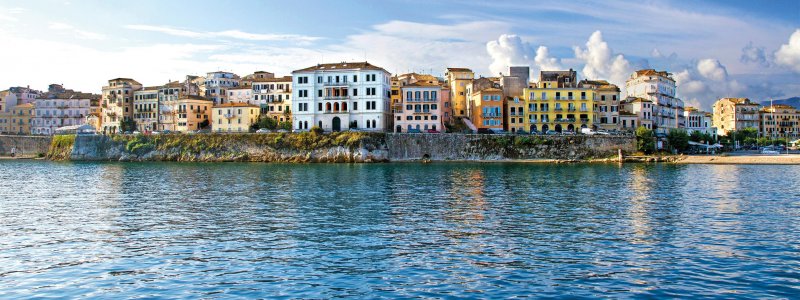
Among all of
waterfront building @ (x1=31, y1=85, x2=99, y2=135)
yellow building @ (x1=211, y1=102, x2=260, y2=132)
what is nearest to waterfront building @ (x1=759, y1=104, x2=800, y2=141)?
yellow building @ (x1=211, y1=102, x2=260, y2=132)

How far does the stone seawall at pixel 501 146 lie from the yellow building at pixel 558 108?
880cm

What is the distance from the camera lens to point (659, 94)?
379ft

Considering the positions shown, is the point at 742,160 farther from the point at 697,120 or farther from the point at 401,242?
the point at 401,242

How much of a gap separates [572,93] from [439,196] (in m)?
61.6

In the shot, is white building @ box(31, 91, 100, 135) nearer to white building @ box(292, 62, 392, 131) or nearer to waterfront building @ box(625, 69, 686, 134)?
white building @ box(292, 62, 392, 131)

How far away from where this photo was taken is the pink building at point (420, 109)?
95.0 m

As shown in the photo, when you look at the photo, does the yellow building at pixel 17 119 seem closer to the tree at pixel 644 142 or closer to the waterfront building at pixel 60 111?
Result: the waterfront building at pixel 60 111

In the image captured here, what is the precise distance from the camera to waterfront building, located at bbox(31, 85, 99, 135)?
13738cm

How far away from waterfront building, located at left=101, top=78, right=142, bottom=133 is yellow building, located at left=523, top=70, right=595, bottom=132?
74.5 metres

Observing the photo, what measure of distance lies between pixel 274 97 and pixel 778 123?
412ft

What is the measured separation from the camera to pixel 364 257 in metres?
21.8

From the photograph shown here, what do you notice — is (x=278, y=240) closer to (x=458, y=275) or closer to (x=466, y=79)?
(x=458, y=275)

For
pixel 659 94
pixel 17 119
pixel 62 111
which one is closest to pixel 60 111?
pixel 62 111

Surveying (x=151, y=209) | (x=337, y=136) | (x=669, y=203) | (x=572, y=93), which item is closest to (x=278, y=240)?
(x=151, y=209)
